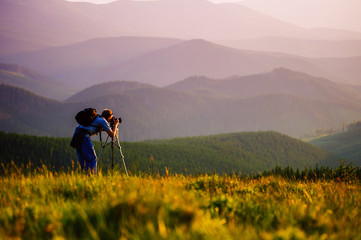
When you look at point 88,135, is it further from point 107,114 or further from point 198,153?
point 198,153

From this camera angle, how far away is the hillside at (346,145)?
125250mm

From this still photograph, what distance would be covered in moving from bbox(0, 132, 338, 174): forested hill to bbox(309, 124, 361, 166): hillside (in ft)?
29.5

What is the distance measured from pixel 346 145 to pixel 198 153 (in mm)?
91162

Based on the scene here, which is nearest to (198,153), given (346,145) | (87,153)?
(87,153)

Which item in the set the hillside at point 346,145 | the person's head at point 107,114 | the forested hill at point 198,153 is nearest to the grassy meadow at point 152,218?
the person's head at point 107,114

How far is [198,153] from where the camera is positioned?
318ft

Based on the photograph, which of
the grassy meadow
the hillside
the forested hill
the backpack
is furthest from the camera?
the hillside

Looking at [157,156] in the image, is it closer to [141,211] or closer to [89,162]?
[89,162]

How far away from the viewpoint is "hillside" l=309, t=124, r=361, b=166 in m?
125

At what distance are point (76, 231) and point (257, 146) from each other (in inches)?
4825

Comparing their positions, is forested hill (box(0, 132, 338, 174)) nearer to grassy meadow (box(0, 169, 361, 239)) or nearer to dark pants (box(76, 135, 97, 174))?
dark pants (box(76, 135, 97, 174))

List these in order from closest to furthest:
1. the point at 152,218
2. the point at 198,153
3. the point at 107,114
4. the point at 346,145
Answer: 1. the point at 152,218
2. the point at 107,114
3. the point at 198,153
4. the point at 346,145

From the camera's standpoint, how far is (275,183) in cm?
960

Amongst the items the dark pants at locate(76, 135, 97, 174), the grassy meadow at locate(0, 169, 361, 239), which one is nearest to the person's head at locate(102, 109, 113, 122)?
the dark pants at locate(76, 135, 97, 174)
